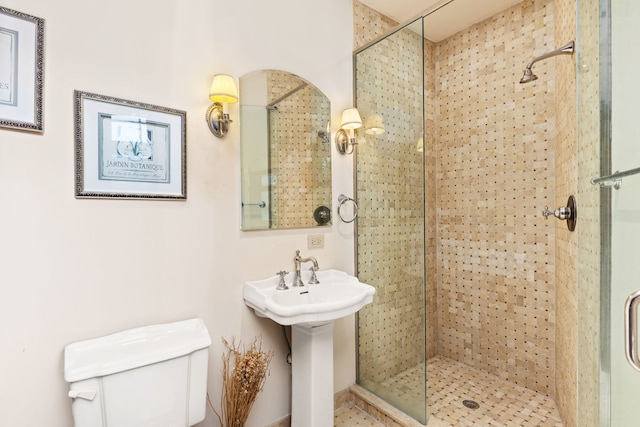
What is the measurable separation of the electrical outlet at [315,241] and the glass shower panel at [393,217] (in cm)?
32

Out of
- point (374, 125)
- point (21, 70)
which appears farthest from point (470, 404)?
point (21, 70)

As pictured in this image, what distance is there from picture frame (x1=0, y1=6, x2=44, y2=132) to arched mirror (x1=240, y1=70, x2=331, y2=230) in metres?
0.84

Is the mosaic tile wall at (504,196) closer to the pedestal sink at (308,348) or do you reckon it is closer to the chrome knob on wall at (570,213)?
the chrome knob on wall at (570,213)

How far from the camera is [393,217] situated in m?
2.12

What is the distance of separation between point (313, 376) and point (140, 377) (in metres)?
0.84

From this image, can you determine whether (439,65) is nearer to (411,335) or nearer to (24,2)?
(411,335)

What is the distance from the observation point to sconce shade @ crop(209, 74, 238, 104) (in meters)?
1.57

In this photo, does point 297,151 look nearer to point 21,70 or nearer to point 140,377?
point 21,70

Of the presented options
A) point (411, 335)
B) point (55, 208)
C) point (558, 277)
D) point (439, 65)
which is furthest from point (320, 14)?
point (558, 277)

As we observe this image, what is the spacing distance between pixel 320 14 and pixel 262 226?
1429 mm

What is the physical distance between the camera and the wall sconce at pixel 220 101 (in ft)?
5.18

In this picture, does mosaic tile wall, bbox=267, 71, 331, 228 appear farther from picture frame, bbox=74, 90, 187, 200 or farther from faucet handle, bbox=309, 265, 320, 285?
picture frame, bbox=74, 90, 187, 200
